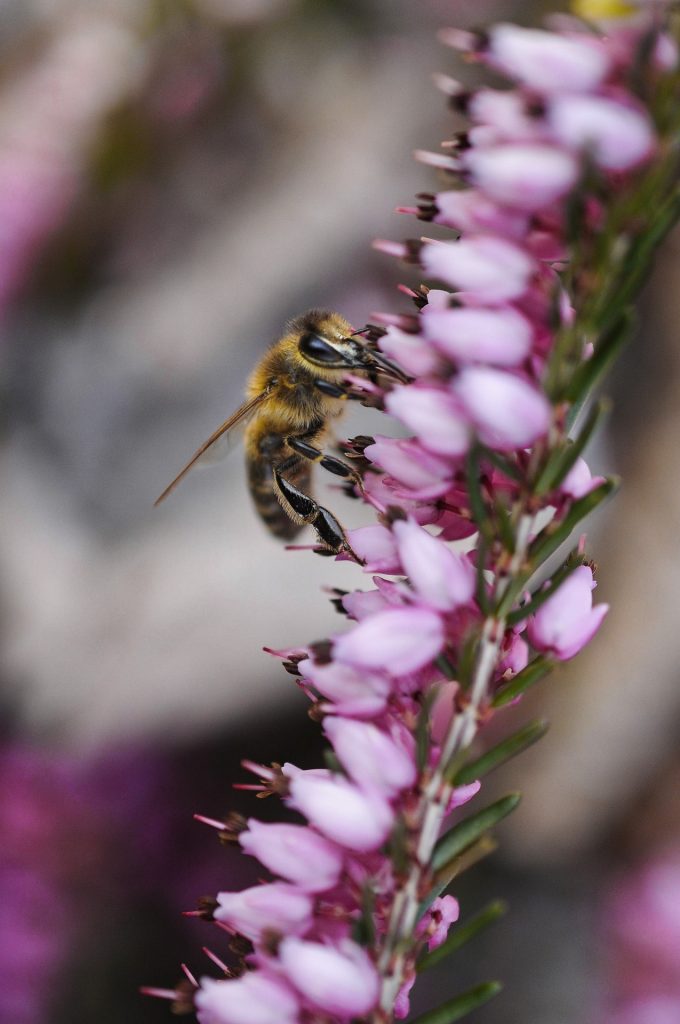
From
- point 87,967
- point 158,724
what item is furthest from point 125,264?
point 87,967

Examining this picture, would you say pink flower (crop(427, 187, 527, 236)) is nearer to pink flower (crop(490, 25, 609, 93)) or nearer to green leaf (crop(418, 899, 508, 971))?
pink flower (crop(490, 25, 609, 93))

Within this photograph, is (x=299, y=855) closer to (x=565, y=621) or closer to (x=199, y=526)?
(x=565, y=621)

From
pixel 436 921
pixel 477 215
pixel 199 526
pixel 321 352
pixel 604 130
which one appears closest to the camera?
pixel 604 130

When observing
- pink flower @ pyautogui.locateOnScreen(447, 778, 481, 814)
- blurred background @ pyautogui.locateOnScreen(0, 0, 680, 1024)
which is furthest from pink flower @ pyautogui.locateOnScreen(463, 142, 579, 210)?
blurred background @ pyautogui.locateOnScreen(0, 0, 680, 1024)

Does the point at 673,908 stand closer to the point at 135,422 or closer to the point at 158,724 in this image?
the point at 158,724

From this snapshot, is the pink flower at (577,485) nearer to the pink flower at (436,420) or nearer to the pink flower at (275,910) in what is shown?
the pink flower at (436,420)

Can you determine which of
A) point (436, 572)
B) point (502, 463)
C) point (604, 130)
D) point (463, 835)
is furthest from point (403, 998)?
point (604, 130)
